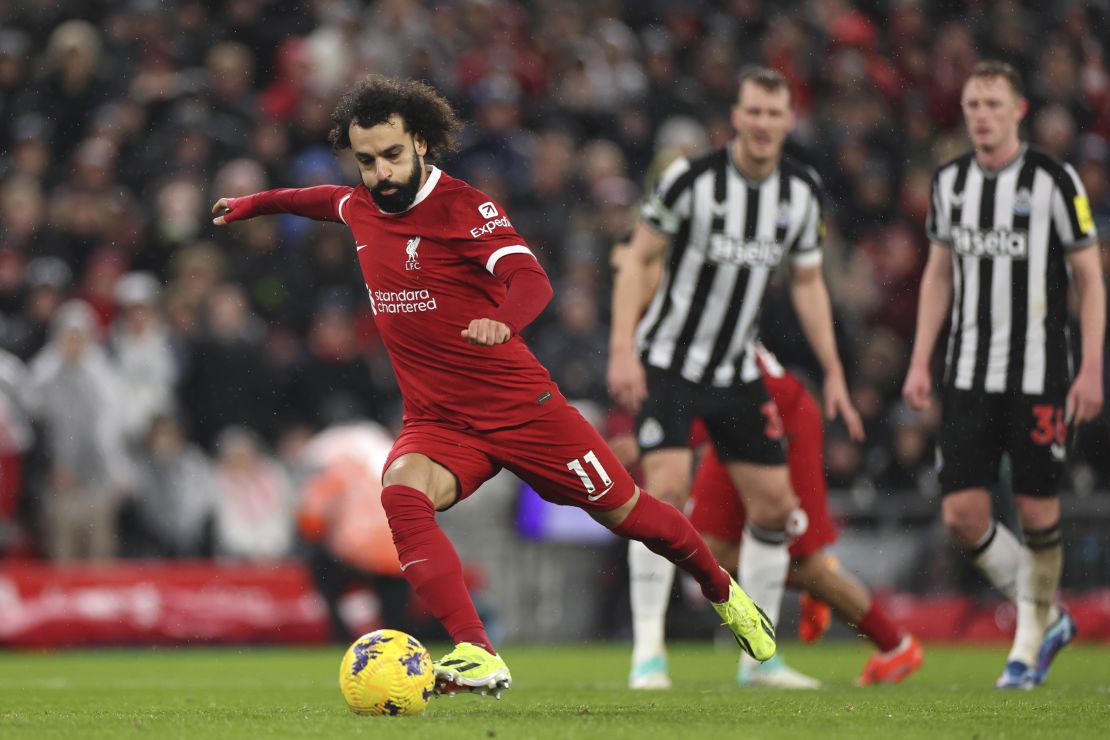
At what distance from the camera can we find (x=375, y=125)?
614 cm

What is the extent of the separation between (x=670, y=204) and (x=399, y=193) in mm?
2255

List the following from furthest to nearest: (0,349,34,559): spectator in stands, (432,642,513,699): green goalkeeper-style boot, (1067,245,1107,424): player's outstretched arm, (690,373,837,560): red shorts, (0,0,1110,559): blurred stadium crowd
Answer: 1. (0,0,1110,559): blurred stadium crowd
2. (0,349,34,559): spectator in stands
3. (690,373,837,560): red shorts
4. (1067,245,1107,424): player's outstretched arm
5. (432,642,513,699): green goalkeeper-style boot

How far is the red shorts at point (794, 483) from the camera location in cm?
856

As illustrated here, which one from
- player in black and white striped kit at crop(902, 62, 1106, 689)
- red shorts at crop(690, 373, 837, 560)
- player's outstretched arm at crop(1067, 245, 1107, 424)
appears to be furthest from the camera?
red shorts at crop(690, 373, 837, 560)

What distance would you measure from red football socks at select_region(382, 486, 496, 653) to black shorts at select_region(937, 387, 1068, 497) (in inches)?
114

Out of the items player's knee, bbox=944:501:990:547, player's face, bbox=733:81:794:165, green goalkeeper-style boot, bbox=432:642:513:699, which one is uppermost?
player's face, bbox=733:81:794:165

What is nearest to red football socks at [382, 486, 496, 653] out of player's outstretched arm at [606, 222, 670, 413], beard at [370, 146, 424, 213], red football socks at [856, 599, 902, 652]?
beard at [370, 146, 424, 213]

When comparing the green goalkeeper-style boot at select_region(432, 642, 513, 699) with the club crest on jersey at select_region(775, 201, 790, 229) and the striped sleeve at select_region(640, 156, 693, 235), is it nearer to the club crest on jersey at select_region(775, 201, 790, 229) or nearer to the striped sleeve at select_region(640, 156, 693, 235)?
the striped sleeve at select_region(640, 156, 693, 235)

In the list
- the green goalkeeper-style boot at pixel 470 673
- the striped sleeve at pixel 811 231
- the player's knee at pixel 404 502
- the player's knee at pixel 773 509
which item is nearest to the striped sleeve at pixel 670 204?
the striped sleeve at pixel 811 231

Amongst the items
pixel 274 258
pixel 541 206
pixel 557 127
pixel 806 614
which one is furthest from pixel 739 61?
pixel 806 614

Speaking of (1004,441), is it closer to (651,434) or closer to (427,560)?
(651,434)

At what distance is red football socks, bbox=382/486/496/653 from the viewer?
5957 millimetres

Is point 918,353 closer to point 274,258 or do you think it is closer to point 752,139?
point 752,139

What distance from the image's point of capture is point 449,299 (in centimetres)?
624
